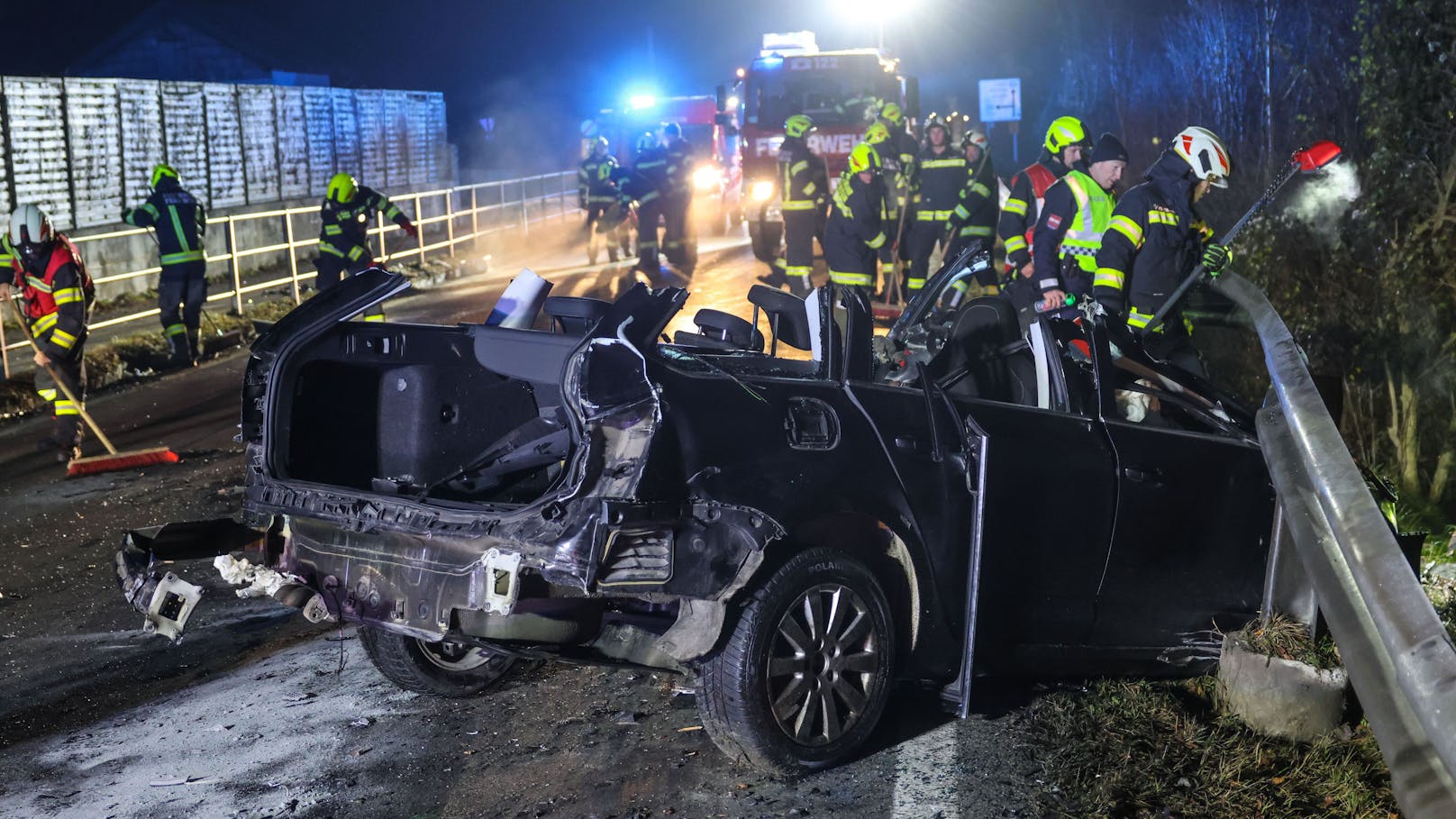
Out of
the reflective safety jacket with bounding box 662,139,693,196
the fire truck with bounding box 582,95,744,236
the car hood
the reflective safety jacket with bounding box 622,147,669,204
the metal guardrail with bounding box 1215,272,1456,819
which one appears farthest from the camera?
the fire truck with bounding box 582,95,744,236

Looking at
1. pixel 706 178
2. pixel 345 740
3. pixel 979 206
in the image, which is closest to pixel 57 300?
pixel 345 740

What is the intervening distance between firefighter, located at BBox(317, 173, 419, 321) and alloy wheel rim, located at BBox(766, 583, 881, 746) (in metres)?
9.43

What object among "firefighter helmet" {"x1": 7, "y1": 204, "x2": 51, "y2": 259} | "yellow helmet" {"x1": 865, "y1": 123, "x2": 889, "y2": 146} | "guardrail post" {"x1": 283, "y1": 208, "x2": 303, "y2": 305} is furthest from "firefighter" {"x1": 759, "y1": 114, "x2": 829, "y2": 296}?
"firefighter helmet" {"x1": 7, "y1": 204, "x2": 51, "y2": 259}

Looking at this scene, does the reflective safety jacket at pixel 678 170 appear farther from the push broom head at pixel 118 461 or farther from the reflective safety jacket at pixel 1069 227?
the reflective safety jacket at pixel 1069 227

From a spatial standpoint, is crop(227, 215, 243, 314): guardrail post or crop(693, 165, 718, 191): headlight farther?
crop(693, 165, 718, 191): headlight

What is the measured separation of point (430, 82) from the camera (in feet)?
178

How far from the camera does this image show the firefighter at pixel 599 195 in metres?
19.6

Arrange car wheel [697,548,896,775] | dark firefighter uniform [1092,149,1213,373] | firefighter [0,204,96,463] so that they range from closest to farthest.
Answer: car wheel [697,548,896,775]
dark firefighter uniform [1092,149,1213,373]
firefighter [0,204,96,463]

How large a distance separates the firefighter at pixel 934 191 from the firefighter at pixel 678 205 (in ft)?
17.7

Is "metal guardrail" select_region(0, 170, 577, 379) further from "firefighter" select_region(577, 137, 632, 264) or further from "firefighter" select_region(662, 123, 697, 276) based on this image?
"firefighter" select_region(662, 123, 697, 276)

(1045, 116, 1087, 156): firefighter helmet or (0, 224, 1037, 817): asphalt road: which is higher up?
(1045, 116, 1087, 156): firefighter helmet

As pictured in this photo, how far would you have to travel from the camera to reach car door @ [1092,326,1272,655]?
4.81 meters

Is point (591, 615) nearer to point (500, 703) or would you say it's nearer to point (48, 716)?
point (500, 703)

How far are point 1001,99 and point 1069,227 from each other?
18.1 meters
